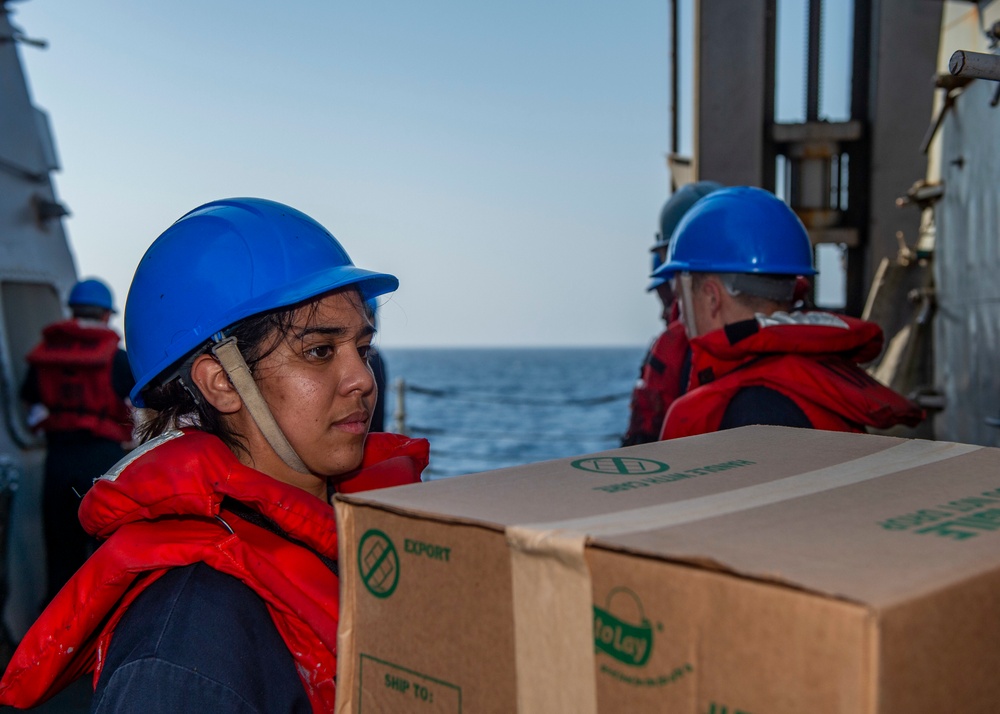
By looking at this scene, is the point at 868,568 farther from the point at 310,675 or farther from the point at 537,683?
the point at 310,675

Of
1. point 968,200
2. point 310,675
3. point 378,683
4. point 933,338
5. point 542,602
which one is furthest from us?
point 933,338

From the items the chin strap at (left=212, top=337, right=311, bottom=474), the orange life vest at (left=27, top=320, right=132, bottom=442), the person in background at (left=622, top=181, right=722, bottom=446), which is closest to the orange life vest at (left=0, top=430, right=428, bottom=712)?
the chin strap at (left=212, top=337, right=311, bottom=474)

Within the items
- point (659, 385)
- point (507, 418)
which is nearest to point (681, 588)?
point (659, 385)

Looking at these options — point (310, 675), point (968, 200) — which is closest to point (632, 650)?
point (310, 675)

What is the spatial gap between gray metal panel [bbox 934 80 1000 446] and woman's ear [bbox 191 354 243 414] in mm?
3837

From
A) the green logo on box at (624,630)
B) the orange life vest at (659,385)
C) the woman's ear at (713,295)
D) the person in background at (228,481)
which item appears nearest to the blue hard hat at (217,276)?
the person in background at (228,481)

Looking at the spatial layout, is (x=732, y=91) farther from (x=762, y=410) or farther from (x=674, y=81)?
(x=762, y=410)

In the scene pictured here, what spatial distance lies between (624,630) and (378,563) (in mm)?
338

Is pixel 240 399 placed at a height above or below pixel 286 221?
below

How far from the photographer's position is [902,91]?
6.44m

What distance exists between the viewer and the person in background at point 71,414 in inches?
222

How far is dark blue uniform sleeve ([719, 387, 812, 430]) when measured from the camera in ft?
7.81

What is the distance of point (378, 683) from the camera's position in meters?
1.04

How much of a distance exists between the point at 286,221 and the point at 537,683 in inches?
47.7
